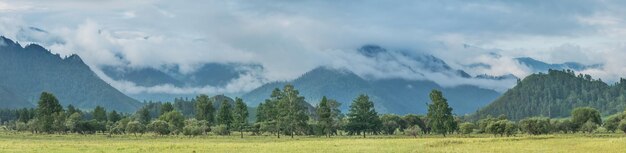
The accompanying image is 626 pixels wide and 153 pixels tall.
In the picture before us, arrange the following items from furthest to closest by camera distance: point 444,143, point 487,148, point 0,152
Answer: point 444,143 → point 487,148 → point 0,152

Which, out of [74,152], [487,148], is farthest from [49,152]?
[487,148]

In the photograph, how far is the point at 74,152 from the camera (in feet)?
289

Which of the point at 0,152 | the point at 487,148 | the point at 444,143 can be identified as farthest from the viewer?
the point at 444,143

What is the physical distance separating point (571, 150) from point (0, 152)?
67508mm

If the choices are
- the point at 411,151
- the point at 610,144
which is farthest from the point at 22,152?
the point at 610,144

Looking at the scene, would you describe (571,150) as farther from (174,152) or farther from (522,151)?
(174,152)

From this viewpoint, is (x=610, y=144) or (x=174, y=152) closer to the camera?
(x=174, y=152)

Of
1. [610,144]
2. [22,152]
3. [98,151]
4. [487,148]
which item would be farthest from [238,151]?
[610,144]

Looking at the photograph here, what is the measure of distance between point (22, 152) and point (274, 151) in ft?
96.1

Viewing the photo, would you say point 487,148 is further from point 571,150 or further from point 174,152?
point 174,152

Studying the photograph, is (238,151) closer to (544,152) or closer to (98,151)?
(98,151)

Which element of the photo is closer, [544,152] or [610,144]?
[544,152]

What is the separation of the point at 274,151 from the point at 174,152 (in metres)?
11.7

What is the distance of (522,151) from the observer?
296 ft
